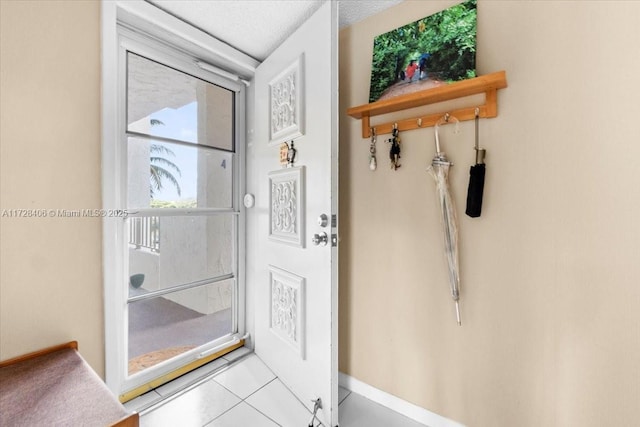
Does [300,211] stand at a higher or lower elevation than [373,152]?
lower

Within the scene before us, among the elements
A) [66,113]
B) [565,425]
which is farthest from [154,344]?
[565,425]

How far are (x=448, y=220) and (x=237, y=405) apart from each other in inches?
56.4

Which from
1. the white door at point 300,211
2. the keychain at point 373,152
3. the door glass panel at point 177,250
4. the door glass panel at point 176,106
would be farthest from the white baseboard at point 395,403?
the door glass panel at point 176,106

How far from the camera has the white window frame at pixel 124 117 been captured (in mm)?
1247

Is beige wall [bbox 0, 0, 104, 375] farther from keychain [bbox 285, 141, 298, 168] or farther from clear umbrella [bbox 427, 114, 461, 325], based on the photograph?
clear umbrella [bbox 427, 114, 461, 325]

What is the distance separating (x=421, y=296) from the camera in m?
1.37

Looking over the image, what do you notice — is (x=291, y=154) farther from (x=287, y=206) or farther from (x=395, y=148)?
(x=395, y=148)

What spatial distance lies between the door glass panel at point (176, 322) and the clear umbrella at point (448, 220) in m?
1.50

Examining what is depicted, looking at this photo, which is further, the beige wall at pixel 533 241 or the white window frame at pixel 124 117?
the white window frame at pixel 124 117

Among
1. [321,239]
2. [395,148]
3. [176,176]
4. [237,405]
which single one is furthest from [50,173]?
[395,148]

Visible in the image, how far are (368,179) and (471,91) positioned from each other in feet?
2.04

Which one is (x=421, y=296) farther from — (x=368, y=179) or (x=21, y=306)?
(x=21, y=306)

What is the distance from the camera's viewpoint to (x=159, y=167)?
64.7 inches

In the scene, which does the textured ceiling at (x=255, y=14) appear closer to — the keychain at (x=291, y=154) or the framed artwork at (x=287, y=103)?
the framed artwork at (x=287, y=103)
